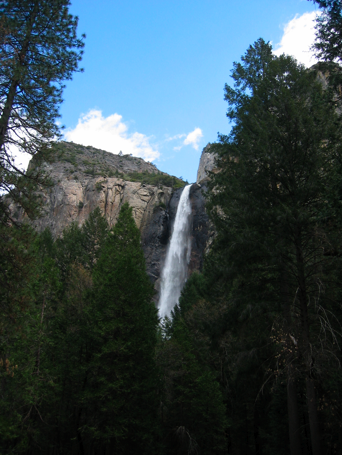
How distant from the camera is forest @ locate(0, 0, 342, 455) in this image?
878 centimetres

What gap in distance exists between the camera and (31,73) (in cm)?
898

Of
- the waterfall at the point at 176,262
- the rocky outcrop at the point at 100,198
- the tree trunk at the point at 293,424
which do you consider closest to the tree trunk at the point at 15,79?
the tree trunk at the point at 293,424

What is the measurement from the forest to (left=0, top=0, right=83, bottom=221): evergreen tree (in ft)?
0.11

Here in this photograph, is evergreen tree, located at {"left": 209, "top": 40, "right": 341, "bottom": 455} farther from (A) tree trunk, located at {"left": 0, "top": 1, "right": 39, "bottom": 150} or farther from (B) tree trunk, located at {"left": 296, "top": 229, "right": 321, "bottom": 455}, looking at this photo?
(A) tree trunk, located at {"left": 0, "top": 1, "right": 39, "bottom": 150}

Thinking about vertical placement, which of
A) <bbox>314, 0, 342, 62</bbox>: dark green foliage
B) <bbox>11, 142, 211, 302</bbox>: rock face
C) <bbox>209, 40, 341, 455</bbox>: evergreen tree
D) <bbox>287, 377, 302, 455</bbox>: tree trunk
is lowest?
<bbox>287, 377, 302, 455</bbox>: tree trunk

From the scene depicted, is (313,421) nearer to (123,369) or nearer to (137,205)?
(123,369)

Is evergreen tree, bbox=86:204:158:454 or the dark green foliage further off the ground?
the dark green foliage

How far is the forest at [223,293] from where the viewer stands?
8.78 meters

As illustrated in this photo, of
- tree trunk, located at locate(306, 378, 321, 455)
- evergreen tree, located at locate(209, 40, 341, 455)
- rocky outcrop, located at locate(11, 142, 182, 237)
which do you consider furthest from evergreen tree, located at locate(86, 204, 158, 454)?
rocky outcrop, located at locate(11, 142, 182, 237)

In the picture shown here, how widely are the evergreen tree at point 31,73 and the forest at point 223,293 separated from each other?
0.11ft

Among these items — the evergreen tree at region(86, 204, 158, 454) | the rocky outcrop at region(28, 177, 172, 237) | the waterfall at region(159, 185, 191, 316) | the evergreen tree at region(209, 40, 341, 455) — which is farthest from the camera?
the rocky outcrop at region(28, 177, 172, 237)

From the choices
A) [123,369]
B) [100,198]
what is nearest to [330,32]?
[123,369]

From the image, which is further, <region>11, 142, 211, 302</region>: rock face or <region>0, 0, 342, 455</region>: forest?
<region>11, 142, 211, 302</region>: rock face

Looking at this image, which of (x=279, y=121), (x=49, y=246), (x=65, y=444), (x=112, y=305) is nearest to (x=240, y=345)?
(x=112, y=305)
